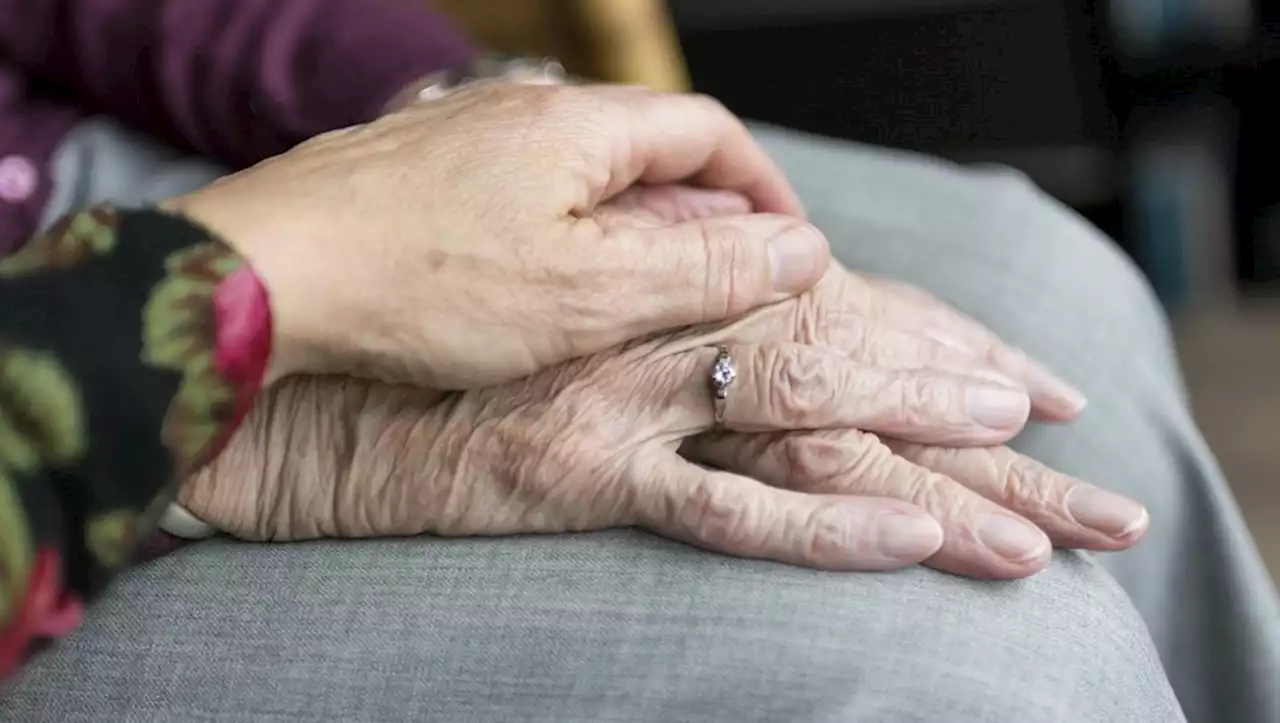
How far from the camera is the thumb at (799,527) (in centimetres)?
58

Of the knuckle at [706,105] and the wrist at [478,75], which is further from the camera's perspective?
the wrist at [478,75]

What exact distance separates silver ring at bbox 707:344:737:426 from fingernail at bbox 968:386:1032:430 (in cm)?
13

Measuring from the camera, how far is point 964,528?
60 centimetres

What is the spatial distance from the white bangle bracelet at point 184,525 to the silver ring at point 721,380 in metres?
0.27

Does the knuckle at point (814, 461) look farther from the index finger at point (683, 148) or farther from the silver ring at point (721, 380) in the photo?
the index finger at point (683, 148)

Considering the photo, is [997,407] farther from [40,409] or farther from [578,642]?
[40,409]

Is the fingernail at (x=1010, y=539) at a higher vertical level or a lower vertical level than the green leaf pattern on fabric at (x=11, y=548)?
lower

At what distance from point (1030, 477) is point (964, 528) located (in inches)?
3.0

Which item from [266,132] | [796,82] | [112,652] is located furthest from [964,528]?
[796,82]

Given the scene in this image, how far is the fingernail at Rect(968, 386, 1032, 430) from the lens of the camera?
671 millimetres

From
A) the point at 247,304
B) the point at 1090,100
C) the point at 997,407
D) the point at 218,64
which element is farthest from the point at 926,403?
the point at 1090,100

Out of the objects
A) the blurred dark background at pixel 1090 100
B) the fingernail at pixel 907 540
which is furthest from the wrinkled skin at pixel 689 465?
the blurred dark background at pixel 1090 100

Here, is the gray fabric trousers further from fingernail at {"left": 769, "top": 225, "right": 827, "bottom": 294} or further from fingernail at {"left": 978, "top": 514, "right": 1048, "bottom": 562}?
fingernail at {"left": 769, "top": 225, "right": 827, "bottom": 294}

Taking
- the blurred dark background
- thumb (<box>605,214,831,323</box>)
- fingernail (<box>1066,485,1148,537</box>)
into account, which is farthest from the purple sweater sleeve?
the blurred dark background
